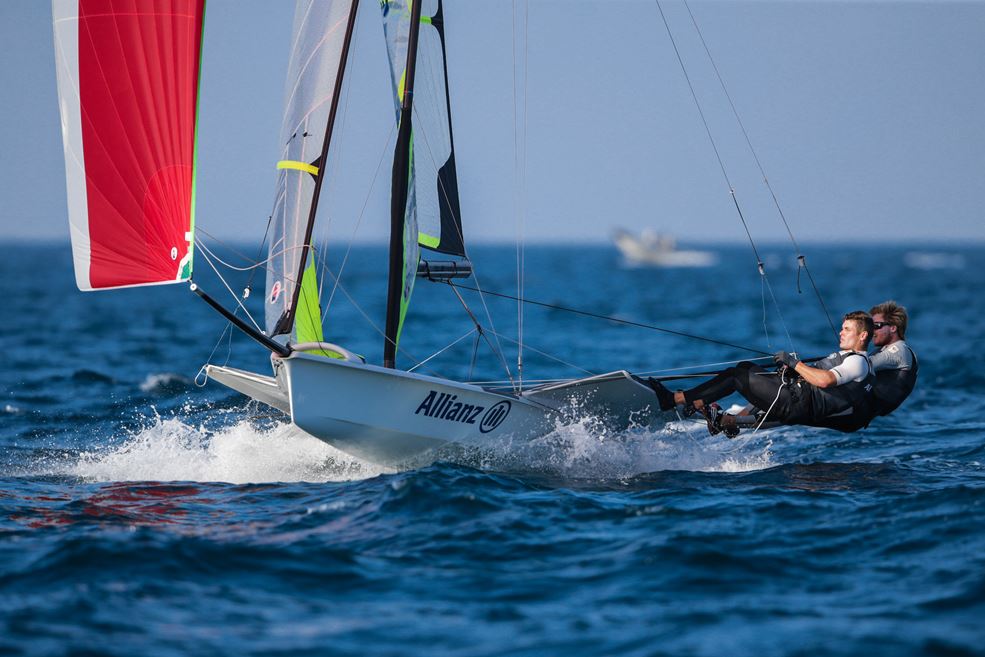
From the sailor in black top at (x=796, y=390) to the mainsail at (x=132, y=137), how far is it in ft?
11.7

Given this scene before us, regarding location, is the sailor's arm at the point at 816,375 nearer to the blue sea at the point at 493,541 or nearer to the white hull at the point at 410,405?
the blue sea at the point at 493,541

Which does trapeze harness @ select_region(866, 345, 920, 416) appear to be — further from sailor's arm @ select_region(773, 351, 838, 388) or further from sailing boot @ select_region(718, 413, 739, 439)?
sailing boot @ select_region(718, 413, 739, 439)

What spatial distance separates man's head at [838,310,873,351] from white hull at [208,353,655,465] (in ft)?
4.83

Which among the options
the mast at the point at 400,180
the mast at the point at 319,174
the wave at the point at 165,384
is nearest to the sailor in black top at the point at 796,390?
the mast at the point at 400,180

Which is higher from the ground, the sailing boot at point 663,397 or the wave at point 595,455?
the sailing boot at point 663,397

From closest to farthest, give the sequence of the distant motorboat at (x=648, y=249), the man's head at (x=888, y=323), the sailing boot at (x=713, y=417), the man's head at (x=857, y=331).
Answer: the man's head at (x=857, y=331), the sailing boot at (x=713, y=417), the man's head at (x=888, y=323), the distant motorboat at (x=648, y=249)

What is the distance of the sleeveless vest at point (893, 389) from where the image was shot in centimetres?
809

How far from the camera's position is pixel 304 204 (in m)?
8.08

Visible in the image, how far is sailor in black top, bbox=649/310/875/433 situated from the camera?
7.85 meters

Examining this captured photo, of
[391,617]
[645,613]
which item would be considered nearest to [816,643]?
[645,613]

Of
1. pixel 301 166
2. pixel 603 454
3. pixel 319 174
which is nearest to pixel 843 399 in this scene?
pixel 603 454

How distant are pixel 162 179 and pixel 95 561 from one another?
2.26 m

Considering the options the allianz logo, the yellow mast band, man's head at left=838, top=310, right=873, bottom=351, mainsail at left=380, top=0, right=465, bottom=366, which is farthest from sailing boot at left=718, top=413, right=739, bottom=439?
the yellow mast band

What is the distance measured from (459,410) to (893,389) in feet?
10.5
